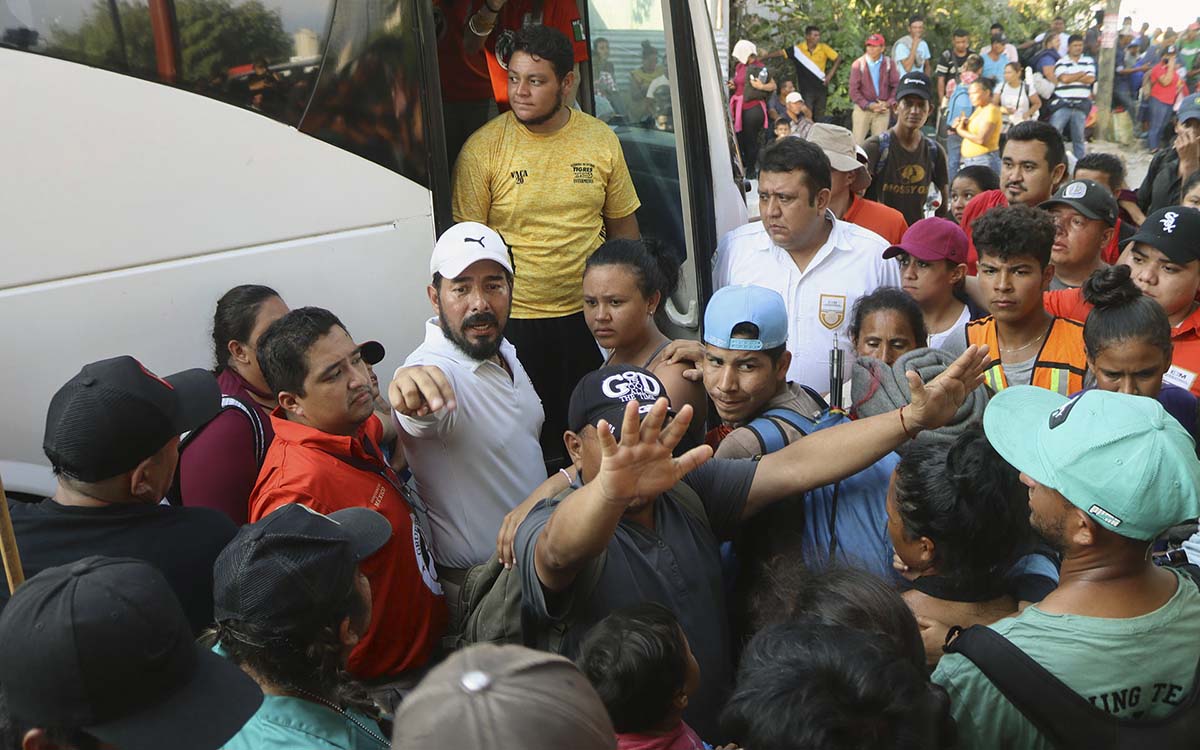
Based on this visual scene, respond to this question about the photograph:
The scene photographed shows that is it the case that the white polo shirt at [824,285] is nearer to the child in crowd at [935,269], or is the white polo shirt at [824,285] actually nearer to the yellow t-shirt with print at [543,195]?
the child in crowd at [935,269]

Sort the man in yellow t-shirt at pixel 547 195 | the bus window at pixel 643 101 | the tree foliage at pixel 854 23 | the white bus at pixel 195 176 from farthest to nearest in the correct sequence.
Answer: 1. the tree foliage at pixel 854 23
2. the bus window at pixel 643 101
3. the man in yellow t-shirt at pixel 547 195
4. the white bus at pixel 195 176

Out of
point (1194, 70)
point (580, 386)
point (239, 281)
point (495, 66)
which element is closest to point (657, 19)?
point (495, 66)

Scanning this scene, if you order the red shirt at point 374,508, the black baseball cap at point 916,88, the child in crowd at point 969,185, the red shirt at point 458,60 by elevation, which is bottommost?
the red shirt at point 374,508

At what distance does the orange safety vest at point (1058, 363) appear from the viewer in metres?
3.39

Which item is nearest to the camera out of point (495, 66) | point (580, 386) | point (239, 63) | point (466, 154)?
point (580, 386)

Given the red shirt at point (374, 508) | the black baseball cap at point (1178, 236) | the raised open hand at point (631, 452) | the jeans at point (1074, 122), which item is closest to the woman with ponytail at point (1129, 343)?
the black baseball cap at point (1178, 236)

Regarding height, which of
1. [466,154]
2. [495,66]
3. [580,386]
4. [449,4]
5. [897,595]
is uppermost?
[449,4]

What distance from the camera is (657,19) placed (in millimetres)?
4715

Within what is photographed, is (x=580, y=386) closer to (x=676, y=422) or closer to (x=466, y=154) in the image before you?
(x=676, y=422)

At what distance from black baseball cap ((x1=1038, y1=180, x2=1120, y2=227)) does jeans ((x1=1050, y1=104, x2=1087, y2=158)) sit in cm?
1071

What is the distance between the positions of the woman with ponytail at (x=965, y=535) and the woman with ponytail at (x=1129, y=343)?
115 cm

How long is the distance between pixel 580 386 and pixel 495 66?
118 inches

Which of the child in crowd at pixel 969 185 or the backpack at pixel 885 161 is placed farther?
the backpack at pixel 885 161

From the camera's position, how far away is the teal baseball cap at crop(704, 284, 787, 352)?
9.52 ft
